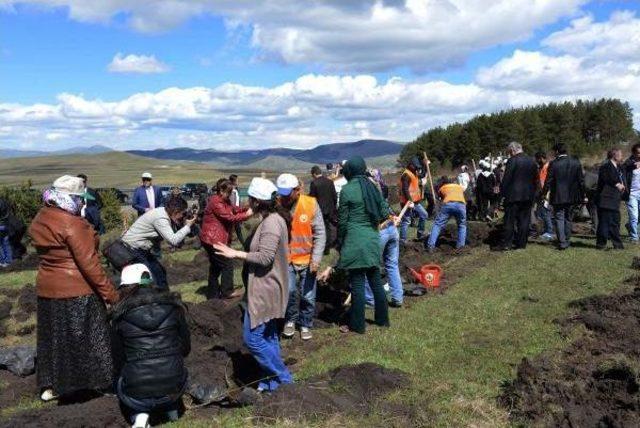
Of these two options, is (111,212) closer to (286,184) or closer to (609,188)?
(609,188)

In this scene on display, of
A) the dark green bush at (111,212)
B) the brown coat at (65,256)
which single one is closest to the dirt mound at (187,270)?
the brown coat at (65,256)

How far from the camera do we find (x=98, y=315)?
5.56 meters

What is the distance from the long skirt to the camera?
5445 mm

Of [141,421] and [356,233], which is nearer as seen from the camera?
[141,421]

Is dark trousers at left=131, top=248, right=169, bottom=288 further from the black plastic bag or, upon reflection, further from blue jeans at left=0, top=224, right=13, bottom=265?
blue jeans at left=0, top=224, right=13, bottom=265

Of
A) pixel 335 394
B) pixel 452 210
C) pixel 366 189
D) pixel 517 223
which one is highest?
pixel 366 189

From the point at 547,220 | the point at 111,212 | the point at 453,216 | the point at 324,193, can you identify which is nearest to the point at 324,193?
the point at 324,193

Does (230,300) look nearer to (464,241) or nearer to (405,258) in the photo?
(405,258)

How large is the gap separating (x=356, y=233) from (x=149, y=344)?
305 centimetres

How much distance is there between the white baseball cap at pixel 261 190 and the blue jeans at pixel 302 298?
89.8 inches

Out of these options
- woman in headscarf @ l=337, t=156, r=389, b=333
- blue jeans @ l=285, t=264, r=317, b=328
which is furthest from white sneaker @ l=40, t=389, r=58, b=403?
woman in headscarf @ l=337, t=156, r=389, b=333

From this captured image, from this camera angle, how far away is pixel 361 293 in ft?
23.7

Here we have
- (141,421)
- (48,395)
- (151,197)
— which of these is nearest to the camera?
(141,421)

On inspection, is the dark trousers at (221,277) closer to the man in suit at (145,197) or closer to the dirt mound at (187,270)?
the dirt mound at (187,270)
